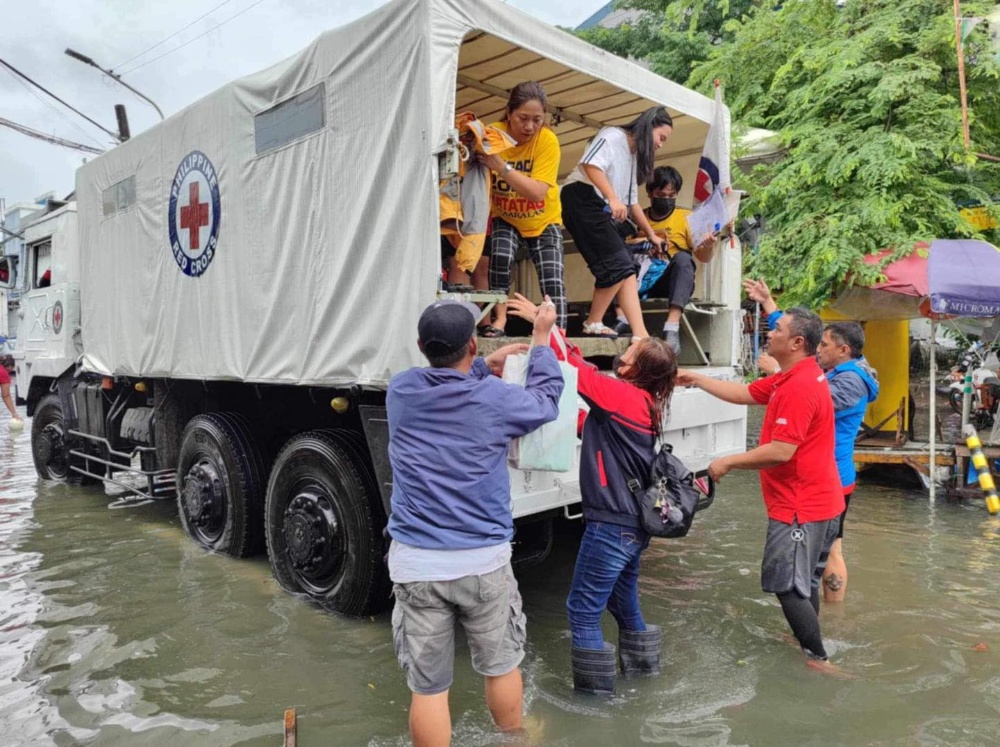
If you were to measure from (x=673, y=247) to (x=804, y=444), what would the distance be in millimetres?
2074

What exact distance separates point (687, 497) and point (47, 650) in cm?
320

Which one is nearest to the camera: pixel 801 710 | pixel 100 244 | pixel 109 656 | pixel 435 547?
pixel 435 547

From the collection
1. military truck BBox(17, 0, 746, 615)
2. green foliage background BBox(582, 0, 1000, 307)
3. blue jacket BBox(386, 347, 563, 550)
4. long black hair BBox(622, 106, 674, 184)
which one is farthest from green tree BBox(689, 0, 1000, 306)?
blue jacket BBox(386, 347, 563, 550)

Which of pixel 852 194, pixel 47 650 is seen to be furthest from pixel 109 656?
pixel 852 194

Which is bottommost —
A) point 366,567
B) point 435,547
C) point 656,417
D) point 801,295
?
point 366,567

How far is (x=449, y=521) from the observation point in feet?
8.30

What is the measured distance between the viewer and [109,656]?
3650 mm

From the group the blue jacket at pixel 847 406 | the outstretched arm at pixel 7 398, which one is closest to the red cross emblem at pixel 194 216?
the blue jacket at pixel 847 406

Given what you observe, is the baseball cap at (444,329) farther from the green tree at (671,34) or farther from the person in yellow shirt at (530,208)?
the green tree at (671,34)

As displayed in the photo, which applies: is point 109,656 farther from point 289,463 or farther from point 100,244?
point 100,244

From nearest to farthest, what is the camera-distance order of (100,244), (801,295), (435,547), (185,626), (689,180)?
(435,547) < (185,626) < (689,180) < (100,244) < (801,295)

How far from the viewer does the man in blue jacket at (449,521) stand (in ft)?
8.25

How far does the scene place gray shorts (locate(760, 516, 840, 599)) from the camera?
3340 millimetres

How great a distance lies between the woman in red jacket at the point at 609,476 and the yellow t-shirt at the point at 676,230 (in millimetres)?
2105
